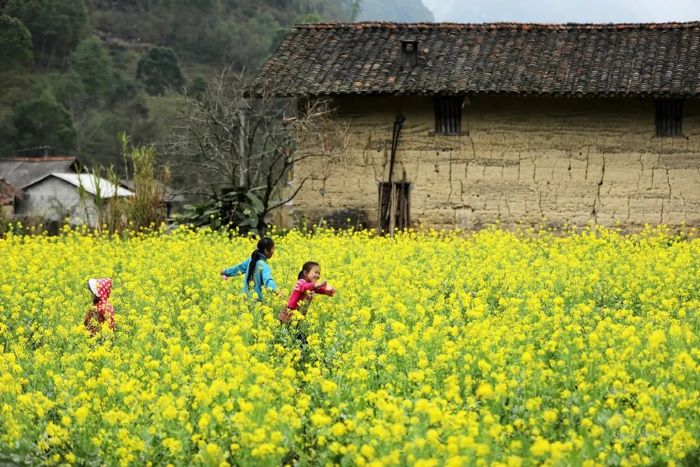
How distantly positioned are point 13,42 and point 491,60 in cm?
3833

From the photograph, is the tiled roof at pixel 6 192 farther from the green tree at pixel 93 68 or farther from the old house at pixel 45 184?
the green tree at pixel 93 68

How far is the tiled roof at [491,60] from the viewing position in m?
20.3

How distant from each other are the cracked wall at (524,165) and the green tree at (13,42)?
36.8 meters

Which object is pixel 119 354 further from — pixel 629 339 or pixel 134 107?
pixel 134 107

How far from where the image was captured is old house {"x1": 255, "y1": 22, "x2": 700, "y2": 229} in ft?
67.3

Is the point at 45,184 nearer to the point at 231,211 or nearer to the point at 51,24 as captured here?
the point at 231,211

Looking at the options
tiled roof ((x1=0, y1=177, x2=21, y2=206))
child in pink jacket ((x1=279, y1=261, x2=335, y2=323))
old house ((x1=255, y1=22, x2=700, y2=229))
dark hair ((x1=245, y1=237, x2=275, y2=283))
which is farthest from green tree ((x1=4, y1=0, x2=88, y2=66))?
child in pink jacket ((x1=279, y1=261, x2=335, y2=323))

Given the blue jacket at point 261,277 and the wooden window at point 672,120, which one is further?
the wooden window at point 672,120

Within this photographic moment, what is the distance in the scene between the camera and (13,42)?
54094 millimetres

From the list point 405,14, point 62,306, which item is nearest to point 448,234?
point 62,306

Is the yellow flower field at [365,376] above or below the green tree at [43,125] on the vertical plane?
below

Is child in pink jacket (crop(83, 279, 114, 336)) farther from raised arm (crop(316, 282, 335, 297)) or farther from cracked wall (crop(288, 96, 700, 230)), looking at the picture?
cracked wall (crop(288, 96, 700, 230))

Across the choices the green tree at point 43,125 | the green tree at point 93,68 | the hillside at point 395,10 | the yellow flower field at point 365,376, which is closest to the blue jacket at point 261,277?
the yellow flower field at point 365,376

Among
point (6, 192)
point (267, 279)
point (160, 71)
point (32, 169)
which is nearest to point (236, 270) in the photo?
point (267, 279)
